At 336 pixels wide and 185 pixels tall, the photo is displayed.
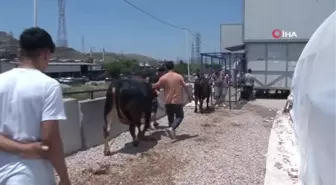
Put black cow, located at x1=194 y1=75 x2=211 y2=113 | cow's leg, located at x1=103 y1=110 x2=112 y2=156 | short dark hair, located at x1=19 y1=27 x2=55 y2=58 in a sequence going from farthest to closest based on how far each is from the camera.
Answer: black cow, located at x1=194 y1=75 x2=211 y2=113
cow's leg, located at x1=103 y1=110 x2=112 y2=156
short dark hair, located at x1=19 y1=27 x2=55 y2=58

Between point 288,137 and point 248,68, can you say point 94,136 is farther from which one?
point 248,68

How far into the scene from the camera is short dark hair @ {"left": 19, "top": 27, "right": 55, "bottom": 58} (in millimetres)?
2920

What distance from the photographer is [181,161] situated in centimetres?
787

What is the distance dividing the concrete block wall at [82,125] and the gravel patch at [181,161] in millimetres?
222

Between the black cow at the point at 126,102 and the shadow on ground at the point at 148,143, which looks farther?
the shadow on ground at the point at 148,143

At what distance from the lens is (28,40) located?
115 inches

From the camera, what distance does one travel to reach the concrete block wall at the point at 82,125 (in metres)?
7.98

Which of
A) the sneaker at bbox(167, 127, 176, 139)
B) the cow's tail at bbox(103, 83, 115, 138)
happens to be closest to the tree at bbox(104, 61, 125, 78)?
the sneaker at bbox(167, 127, 176, 139)

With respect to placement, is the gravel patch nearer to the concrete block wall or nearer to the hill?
the concrete block wall

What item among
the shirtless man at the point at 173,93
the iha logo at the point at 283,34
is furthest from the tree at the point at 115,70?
the iha logo at the point at 283,34

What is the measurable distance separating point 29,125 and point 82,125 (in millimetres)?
5813

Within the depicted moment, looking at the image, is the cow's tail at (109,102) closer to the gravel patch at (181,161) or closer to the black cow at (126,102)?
the black cow at (126,102)

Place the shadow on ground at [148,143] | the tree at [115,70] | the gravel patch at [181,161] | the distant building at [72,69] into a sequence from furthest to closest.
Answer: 1. the distant building at [72,69]
2. the tree at [115,70]
3. the shadow on ground at [148,143]
4. the gravel patch at [181,161]

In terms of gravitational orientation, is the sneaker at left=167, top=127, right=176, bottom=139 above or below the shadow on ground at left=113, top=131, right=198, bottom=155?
above
